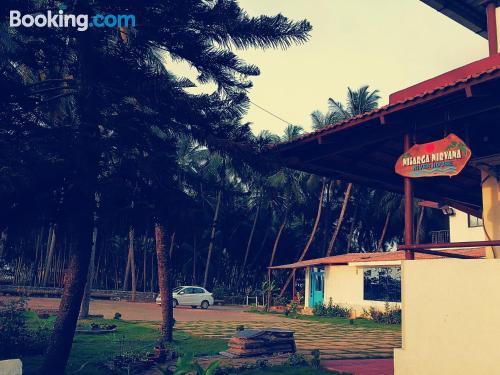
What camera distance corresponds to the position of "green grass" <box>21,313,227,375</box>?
10.5 m

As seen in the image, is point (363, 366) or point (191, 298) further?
point (191, 298)

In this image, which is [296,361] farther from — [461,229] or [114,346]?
[461,229]

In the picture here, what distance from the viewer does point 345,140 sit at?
9398mm

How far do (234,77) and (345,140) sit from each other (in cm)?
251

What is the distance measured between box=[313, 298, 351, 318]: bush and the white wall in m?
6.88

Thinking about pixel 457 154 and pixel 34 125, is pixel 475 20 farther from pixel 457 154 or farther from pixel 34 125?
pixel 34 125

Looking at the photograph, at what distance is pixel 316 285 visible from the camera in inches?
1234

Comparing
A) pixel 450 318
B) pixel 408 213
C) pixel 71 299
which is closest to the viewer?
pixel 450 318

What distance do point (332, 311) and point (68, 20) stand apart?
885 inches

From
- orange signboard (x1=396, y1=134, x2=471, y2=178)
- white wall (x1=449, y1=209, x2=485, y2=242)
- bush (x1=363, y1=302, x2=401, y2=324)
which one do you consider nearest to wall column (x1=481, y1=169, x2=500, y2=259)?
orange signboard (x1=396, y1=134, x2=471, y2=178)

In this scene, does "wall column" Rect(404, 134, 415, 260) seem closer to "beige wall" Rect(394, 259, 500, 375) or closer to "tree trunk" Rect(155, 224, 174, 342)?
"beige wall" Rect(394, 259, 500, 375)

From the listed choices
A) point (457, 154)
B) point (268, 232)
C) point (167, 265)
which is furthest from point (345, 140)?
point (268, 232)

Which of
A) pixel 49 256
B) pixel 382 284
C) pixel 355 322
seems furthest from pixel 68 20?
pixel 49 256

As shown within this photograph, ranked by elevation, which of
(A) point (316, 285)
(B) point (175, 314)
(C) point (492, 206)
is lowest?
(B) point (175, 314)
